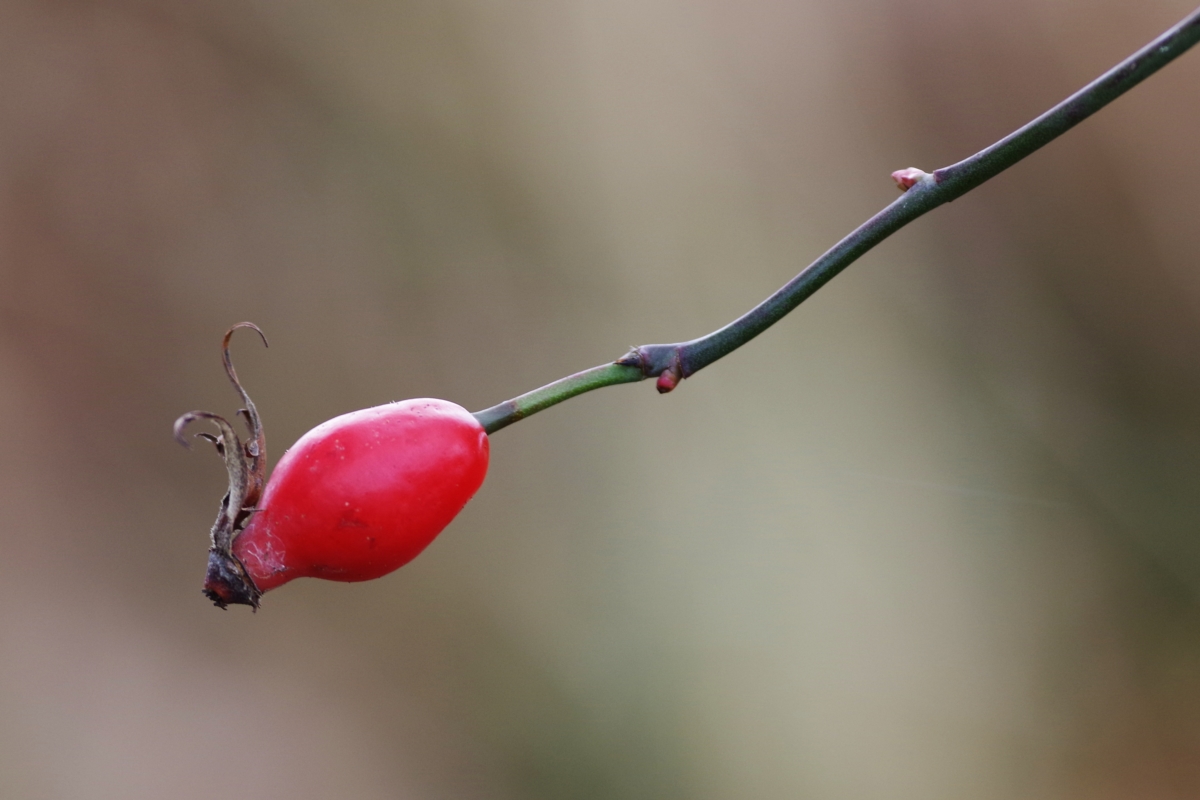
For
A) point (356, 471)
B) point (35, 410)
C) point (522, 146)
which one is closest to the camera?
point (356, 471)

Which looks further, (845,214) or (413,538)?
(845,214)

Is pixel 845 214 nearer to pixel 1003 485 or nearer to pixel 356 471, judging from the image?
pixel 1003 485

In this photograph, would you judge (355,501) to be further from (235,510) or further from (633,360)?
(633,360)

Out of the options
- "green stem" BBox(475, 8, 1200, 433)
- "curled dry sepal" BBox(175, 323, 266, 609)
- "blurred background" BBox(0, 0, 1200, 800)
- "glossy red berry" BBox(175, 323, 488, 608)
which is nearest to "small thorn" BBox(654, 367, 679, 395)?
"green stem" BBox(475, 8, 1200, 433)

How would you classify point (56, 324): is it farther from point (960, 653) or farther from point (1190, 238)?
point (1190, 238)

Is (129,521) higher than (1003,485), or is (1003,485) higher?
(129,521)

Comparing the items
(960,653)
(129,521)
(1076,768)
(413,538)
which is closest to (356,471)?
(413,538)

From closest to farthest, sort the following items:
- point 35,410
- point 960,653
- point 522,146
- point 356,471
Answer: point 356,471 < point 35,410 < point 960,653 < point 522,146

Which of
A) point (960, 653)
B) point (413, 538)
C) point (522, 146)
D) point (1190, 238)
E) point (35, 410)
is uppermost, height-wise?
point (522, 146)
